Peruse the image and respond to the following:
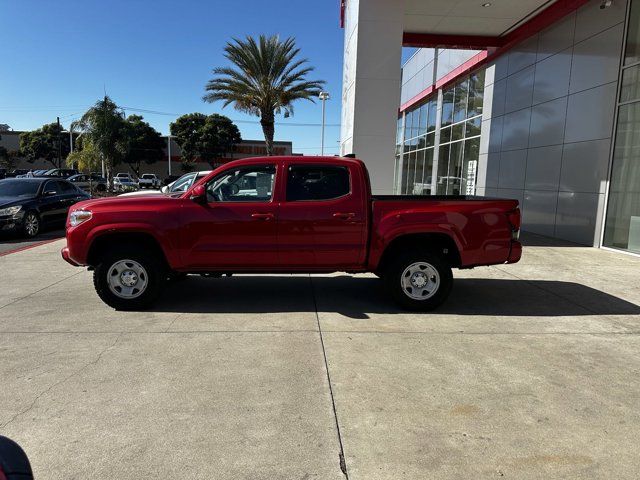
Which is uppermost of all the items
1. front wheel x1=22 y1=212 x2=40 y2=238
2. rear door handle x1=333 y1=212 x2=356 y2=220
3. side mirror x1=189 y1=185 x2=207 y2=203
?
side mirror x1=189 y1=185 x2=207 y2=203

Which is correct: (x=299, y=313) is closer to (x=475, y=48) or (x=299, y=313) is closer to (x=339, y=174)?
(x=339, y=174)

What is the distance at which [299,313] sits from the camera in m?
5.79

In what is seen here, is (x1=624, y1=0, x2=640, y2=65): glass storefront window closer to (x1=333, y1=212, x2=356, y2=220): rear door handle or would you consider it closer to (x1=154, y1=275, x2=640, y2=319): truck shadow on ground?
(x1=154, y1=275, x2=640, y2=319): truck shadow on ground

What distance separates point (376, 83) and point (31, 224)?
32.6 ft

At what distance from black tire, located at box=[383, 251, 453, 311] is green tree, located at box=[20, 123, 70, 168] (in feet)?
240

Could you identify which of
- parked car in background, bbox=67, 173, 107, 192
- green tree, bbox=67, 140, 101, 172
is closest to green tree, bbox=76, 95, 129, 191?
green tree, bbox=67, 140, 101, 172

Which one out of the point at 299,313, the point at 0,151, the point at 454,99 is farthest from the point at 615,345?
the point at 0,151

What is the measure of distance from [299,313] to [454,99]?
733 inches

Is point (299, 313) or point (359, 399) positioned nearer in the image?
point (359, 399)

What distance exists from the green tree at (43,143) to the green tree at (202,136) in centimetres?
1863

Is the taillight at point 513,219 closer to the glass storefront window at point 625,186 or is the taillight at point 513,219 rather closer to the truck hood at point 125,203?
the truck hood at point 125,203

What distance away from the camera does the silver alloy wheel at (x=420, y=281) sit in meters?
5.83

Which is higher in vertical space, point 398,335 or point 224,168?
point 224,168

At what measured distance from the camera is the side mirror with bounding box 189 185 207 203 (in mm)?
5641
